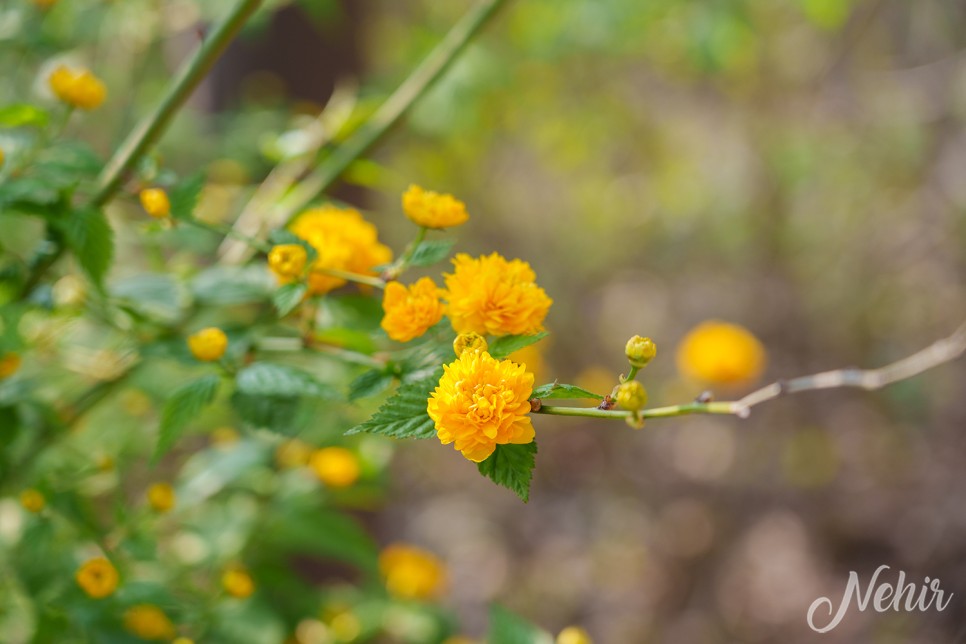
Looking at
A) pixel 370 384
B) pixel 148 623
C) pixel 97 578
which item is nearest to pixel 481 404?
pixel 370 384

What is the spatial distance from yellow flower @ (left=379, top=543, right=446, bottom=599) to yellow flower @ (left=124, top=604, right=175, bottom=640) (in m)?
0.36

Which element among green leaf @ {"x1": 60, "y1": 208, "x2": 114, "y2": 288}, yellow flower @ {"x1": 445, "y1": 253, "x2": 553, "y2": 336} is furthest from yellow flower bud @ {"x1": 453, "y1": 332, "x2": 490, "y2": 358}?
green leaf @ {"x1": 60, "y1": 208, "x2": 114, "y2": 288}

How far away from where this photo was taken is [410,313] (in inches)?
24.4

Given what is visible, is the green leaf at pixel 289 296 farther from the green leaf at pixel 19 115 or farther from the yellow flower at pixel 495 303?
the green leaf at pixel 19 115

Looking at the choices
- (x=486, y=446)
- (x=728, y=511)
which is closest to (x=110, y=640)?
(x=486, y=446)

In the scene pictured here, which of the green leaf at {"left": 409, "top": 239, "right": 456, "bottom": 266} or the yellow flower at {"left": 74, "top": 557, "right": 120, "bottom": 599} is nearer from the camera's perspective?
the green leaf at {"left": 409, "top": 239, "right": 456, "bottom": 266}

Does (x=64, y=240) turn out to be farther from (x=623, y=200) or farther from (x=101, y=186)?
(x=623, y=200)

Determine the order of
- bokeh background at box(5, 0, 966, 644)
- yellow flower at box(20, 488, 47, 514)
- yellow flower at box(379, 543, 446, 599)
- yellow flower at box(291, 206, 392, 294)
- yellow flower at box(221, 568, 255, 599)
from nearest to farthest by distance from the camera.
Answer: yellow flower at box(291, 206, 392, 294)
yellow flower at box(20, 488, 47, 514)
yellow flower at box(221, 568, 255, 599)
yellow flower at box(379, 543, 446, 599)
bokeh background at box(5, 0, 966, 644)

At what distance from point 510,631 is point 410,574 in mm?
395

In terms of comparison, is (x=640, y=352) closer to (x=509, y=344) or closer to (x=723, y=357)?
(x=509, y=344)

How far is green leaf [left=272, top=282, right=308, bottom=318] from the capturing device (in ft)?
2.16

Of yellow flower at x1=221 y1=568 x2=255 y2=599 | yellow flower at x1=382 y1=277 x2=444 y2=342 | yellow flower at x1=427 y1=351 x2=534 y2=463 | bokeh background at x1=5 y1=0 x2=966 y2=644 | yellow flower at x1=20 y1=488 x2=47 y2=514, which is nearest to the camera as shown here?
yellow flower at x1=427 y1=351 x2=534 y2=463

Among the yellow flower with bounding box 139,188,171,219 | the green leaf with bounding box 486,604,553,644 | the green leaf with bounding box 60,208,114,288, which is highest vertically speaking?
the yellow flower with bounding box 139,188,171,219

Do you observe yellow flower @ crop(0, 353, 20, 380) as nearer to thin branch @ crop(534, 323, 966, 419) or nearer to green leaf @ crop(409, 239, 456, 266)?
green leaf @ crop(409, 239, 456, 266)
